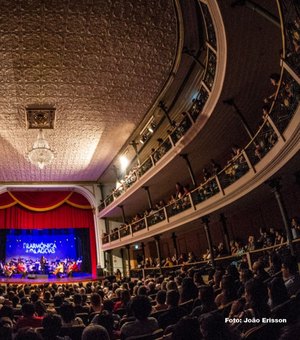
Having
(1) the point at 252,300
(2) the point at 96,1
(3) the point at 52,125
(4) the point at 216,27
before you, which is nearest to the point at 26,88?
(3) the point at 52,125

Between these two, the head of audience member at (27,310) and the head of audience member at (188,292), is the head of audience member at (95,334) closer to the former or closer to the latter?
the head of audience member at (27,310)

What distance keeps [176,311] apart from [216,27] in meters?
6.46

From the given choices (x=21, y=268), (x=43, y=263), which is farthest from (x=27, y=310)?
(x=43, y=263)

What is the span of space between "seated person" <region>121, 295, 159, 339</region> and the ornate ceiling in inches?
303

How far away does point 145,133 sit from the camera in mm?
16172

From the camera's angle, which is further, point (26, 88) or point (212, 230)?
point (212, 230)

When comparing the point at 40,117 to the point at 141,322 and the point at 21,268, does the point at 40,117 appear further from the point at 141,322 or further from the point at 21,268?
the point at 141,322

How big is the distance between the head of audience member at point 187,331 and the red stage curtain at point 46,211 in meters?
20.7

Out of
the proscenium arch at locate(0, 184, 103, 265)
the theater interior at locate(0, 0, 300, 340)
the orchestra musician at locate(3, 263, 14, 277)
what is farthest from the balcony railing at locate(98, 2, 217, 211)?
the orchestra musician at locate(3, 263, 14, 277)

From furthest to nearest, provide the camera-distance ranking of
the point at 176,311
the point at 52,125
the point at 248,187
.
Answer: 1. the point at 52,125
2. the point at 248,187
3. the point at 176,311

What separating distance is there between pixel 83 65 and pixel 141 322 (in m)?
9.10

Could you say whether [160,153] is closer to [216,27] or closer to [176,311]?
[216,27]

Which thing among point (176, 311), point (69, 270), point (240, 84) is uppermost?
point (240, 84)

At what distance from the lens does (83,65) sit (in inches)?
423
